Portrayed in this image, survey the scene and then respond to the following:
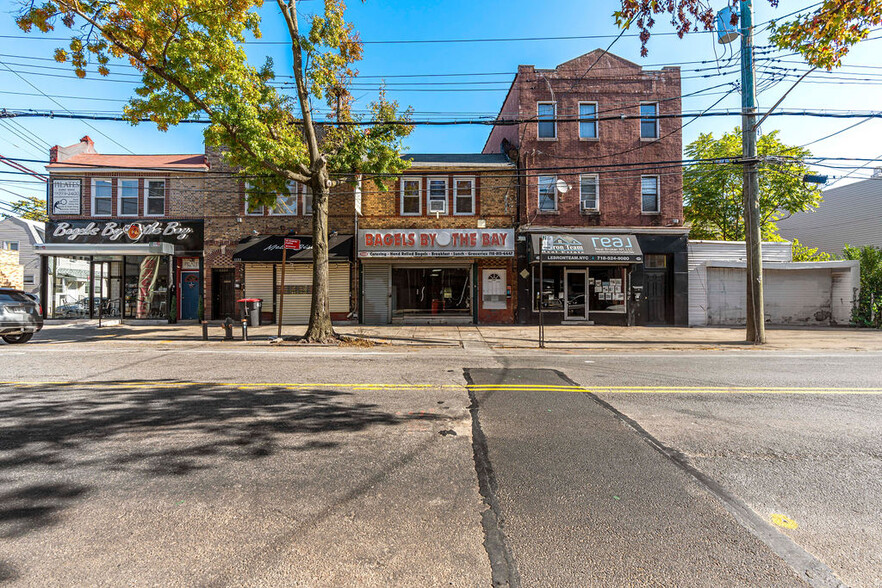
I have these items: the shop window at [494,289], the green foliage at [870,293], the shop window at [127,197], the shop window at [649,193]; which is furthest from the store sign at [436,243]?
the green foliage at [870,293]

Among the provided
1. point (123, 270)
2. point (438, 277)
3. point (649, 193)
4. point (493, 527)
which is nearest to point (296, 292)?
point (438, 277)

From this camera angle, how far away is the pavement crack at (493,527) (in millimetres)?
2234

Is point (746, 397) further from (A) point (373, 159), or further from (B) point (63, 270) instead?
(B) point (63, 270)

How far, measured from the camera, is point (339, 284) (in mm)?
18078

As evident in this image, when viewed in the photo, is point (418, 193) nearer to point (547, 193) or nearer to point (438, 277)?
point (438, 277)

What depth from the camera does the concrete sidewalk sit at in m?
12.5

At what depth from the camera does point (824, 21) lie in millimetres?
5004

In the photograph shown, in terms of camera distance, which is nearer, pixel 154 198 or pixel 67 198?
pixel 67 198

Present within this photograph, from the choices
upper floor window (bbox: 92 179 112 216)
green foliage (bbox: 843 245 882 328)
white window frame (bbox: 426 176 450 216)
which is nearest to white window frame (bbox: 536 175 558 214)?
white window frame (bbox: 426 176 450 216)

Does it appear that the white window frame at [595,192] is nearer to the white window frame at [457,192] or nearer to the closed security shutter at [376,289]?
the white window frame at [457,192]

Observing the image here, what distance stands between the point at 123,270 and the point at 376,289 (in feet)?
38.3

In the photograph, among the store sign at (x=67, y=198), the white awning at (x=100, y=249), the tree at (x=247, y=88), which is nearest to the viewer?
the tree at (x=247, y=88)

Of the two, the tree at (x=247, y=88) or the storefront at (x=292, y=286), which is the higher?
the tree at (x=247, y=88)

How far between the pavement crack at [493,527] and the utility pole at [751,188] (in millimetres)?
12874
